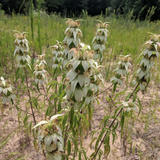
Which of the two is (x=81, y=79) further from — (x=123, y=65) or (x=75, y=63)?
(x=123, y=65)

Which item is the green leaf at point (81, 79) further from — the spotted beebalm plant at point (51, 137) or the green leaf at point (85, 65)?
the spotted beebalm plant at point (51, 137)


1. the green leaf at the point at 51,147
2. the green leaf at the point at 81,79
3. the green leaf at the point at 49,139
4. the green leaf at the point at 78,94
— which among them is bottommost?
the green leaf at the point at 51,147

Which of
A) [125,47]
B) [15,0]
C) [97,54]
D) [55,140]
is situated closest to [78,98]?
[55,140]

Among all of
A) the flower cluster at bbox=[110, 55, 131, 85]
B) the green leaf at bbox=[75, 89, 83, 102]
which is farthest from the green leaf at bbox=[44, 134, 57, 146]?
the flower cluster at bbox=[110, 55, 131, 85]

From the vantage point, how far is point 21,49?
150 cm

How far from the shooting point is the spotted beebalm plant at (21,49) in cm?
149

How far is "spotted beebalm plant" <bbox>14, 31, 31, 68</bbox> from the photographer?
4.90 feet

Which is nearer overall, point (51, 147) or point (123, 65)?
point (51, 147)

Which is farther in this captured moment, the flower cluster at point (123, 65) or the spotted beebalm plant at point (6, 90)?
the flower cluster at point (123, 65)

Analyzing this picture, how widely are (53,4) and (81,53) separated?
29.5 meters

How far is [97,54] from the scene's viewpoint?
2.18 meters

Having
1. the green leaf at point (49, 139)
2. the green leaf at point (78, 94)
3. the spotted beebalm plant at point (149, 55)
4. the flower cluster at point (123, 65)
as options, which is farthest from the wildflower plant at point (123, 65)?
the green leaf at point (49, 139)

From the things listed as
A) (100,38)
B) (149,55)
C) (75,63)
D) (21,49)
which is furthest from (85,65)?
(100,38)

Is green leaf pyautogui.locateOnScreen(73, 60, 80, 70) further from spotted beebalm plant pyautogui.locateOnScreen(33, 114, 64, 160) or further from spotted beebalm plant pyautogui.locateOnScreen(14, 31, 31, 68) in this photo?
spotted beebalm plant pyautogui.locateOnScreen(14, 31, 31, 68)
